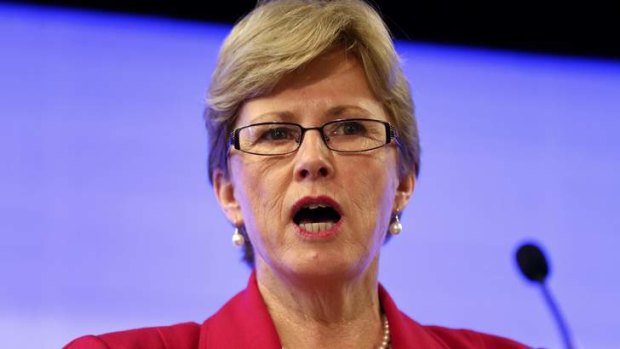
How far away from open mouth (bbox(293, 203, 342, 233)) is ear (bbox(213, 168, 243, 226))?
0.23 m

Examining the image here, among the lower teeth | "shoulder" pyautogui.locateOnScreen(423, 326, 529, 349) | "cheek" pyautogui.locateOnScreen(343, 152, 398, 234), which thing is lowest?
"shoulder" pyautogui.locateOnScreen(423, 326, 529, 349)

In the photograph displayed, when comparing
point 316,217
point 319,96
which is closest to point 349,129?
point 319,96

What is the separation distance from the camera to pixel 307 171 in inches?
66.5

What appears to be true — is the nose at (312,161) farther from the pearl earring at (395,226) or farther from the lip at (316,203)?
the pearl earring at (395,226)

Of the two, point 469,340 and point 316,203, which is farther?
point 469,340

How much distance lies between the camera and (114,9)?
110 inches

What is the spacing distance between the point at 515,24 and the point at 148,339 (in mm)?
2067

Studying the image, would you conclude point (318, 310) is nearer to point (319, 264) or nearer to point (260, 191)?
point (319, 264)

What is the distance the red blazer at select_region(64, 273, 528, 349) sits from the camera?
68.1 inches

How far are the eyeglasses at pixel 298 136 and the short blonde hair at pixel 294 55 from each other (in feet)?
0.24

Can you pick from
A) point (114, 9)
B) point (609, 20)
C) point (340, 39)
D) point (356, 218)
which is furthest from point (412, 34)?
point (356, 218)

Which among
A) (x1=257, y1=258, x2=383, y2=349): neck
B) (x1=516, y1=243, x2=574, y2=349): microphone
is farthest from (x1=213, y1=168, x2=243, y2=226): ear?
(x1=516, y1=243, x2=574, y2=349): microphone

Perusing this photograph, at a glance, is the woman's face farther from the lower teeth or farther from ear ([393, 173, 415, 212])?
ear ([393, 173, 415, 212])

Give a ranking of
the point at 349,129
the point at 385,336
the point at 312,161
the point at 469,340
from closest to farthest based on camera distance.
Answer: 1. the point at 312,161
2. the point at 349,129
3. the point at 385,336
4. the point at 469,340
